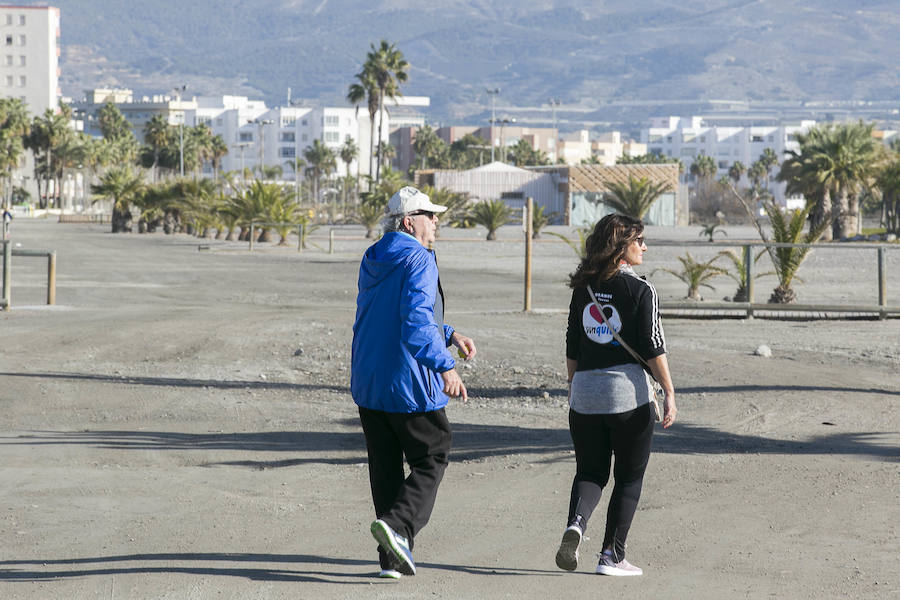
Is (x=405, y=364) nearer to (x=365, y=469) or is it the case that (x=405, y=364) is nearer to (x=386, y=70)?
(x=365, y=469)

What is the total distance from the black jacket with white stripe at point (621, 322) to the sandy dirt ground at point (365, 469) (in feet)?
3.33

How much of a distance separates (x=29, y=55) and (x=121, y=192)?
422 ft

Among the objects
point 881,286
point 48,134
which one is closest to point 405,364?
point 881,286

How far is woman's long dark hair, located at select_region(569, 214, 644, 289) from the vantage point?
5512 millimetres

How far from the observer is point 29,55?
604ft

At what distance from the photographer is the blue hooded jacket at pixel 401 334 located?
5.30m

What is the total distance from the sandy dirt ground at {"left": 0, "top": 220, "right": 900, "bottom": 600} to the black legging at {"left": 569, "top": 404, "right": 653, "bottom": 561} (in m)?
0.27

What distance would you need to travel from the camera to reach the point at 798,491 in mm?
7488

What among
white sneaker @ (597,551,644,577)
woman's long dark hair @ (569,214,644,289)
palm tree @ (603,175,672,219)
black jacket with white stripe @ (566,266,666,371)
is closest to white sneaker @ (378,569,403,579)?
white sneaker @ (597,551,644,577)

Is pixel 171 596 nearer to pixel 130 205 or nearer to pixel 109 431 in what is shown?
pixel 109 431

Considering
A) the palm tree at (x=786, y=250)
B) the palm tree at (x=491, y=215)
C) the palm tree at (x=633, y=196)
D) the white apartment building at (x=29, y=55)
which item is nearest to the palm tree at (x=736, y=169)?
the white apartment building at (x=29, y=55)

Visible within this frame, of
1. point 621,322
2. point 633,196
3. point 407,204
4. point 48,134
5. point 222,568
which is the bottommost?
point 222,568

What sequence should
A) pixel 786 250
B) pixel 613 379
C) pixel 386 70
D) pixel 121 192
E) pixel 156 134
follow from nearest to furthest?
pixel 613 379, pixel 786 250, pixel 121 192, pixel 386 70, pixel 156 134

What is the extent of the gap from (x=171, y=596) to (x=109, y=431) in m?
4.71
